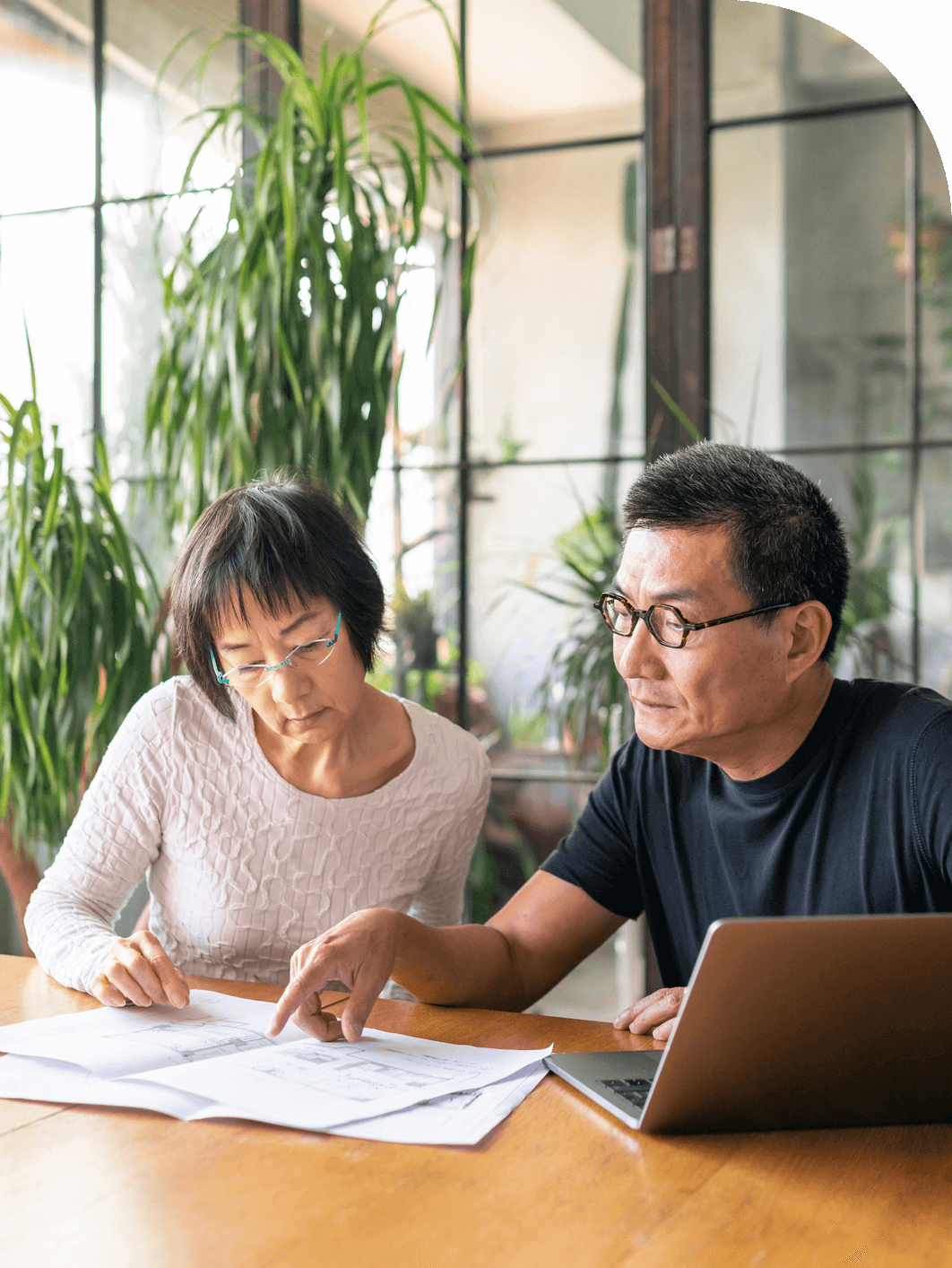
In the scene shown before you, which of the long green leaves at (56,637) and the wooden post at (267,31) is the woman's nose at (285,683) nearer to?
the long green leaves at (56,637)

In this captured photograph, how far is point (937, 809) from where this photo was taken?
1.29 metres

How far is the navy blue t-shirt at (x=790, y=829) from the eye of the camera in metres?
1.32

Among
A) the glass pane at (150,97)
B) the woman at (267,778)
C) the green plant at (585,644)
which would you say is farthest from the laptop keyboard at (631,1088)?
the glass pane at (150,97)

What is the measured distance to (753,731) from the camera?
1.39m

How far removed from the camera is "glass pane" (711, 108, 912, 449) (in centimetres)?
247

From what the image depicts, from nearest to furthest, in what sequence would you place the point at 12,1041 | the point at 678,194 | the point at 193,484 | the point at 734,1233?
1. the point at 734,1233
2. the point at 12,1041
3. the point at 193,484
4. the point at 678,194

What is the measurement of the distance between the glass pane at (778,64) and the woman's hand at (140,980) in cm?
212

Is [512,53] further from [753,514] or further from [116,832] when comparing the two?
[116,832]

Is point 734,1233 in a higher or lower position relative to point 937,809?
lower

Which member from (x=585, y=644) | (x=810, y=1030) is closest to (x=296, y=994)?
(x=810, y=1030)

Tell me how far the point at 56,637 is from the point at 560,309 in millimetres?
1335

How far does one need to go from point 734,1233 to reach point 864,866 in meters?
0.62

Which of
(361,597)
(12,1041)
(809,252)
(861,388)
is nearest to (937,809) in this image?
(361,597)

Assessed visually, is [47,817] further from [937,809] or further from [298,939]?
[937,809]
